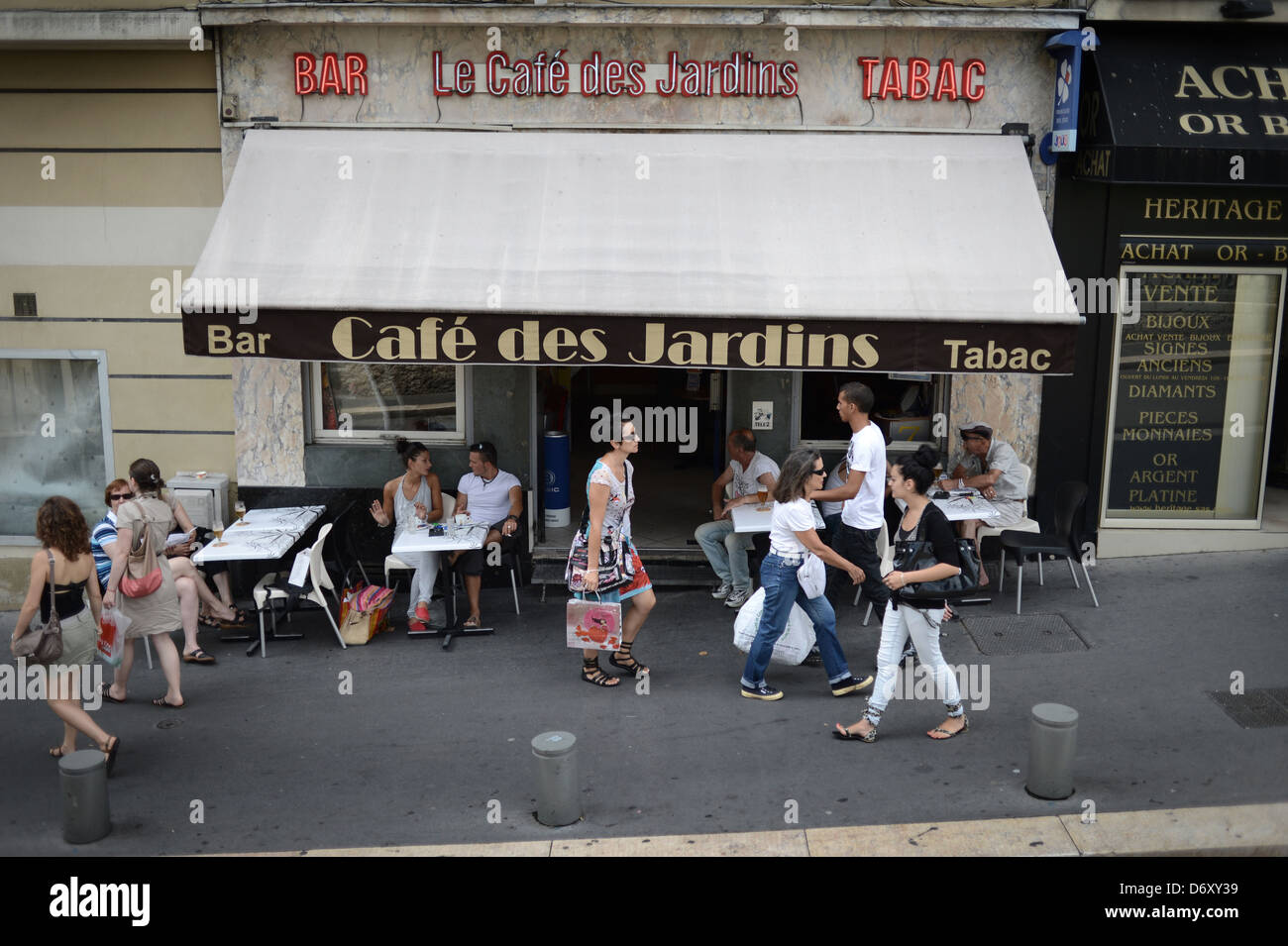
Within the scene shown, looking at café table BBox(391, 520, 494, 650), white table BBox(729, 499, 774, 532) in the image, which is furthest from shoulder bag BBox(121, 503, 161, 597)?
white table BBox(729, 499, 774, 532)

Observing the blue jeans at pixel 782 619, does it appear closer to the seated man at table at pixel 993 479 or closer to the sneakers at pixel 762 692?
the sneakers at pixel 762 692

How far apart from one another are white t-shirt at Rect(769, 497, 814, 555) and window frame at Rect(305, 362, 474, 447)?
3856 mm

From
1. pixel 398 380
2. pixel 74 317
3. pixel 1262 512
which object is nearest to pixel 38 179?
pixel 74 317

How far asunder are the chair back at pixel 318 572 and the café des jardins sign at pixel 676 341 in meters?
1.45

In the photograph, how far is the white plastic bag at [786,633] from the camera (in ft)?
26.2

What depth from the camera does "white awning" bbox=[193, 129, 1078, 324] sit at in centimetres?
879

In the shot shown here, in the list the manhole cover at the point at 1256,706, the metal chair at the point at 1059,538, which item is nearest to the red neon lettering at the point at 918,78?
the metal chair at the point at 1059,538

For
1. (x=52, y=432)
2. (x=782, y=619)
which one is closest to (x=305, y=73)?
(x=52, y=432)

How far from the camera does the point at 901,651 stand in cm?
719

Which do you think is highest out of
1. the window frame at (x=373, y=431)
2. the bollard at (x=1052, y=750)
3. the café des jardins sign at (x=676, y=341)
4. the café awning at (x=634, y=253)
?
the café awning at (x=634, y=253)

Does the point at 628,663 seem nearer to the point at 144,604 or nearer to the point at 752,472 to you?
the point at 752,472

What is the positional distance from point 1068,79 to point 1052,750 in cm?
572

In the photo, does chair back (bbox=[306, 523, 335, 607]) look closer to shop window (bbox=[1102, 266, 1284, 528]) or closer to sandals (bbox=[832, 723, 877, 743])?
sandals (bbox=[832, 723, 877, 743])
